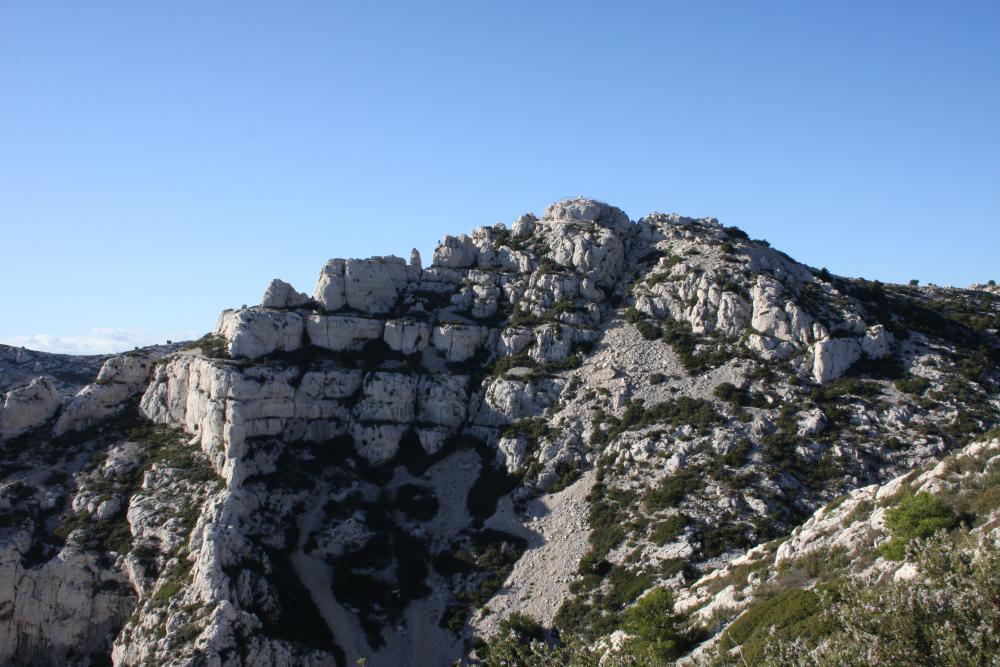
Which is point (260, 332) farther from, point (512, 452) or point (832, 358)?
point (832, 358)

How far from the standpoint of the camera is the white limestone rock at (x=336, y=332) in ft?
269

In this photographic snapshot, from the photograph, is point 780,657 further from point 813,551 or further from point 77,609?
point 77,609

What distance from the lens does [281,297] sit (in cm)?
8512

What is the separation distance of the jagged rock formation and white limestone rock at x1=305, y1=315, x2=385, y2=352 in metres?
0.33

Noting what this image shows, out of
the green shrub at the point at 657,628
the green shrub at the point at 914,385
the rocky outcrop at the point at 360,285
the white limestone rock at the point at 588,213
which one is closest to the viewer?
the green shrub at the point at 657,628

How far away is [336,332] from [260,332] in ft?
27.9

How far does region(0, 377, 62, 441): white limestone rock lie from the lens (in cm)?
7112

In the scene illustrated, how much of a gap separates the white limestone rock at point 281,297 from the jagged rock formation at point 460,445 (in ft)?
0.85

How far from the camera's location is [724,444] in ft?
212

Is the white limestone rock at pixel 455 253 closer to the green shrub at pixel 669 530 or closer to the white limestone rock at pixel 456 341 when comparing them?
the white limestone rock at pixel 456 341

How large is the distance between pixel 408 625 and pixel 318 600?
7649 millimetres

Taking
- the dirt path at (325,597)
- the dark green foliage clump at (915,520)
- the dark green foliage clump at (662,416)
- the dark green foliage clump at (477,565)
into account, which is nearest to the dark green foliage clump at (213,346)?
the dirt path at (325,597)

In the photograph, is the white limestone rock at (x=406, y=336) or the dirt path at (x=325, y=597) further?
the white limestone rock at (x=406, y=336)

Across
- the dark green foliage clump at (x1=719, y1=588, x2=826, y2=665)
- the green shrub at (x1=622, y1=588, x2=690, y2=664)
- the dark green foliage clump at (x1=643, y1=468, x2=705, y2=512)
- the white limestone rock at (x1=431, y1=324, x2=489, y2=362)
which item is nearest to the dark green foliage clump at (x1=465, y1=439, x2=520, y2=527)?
the dark green foliage clump at (x1=643, y1=468, x2=705, y2=512)
